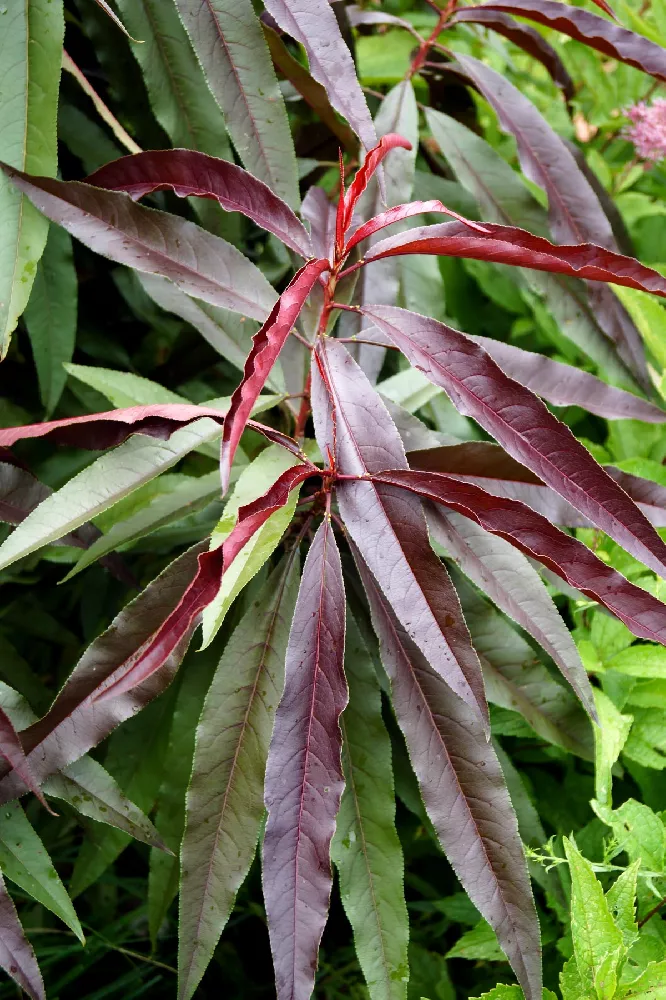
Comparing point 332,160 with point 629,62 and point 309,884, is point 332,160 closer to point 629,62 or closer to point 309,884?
point 629,62

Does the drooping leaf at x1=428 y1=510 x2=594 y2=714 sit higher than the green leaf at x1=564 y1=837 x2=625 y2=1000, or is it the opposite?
the drooping leaf at x1=428 y1=510 x2=594 y2=714

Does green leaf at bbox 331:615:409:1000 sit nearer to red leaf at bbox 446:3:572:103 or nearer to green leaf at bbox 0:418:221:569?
green leaf at bbox 0:418:221:569

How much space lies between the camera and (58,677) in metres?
1.16

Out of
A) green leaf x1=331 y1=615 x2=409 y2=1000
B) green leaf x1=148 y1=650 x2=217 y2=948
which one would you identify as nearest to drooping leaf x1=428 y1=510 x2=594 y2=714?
green leaf x1=331 y1=615 x2=409 y2=1000

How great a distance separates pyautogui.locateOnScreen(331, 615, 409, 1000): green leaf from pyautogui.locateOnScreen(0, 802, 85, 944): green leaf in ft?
0.78

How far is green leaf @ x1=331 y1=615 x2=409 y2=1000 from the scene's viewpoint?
0.74 metres

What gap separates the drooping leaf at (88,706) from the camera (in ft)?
2.19

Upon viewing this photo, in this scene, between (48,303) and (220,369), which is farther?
(220,369)

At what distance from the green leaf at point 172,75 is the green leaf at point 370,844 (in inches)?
21.6

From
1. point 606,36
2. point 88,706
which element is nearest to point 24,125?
point 88,706

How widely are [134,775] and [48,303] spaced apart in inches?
21.0

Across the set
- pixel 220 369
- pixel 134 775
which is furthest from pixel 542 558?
pixel 220 369

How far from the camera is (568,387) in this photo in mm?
835

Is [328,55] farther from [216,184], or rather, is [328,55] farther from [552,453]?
[552,453]
